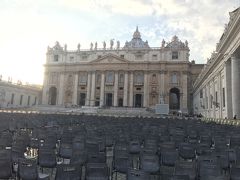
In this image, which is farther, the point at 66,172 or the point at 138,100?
the point at 138,100

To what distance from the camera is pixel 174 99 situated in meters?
77.8

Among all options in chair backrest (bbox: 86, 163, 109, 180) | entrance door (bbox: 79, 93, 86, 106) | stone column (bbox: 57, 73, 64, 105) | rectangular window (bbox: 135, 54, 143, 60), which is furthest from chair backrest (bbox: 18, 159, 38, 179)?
stone column (bbox: 57, 73, 64, 105)

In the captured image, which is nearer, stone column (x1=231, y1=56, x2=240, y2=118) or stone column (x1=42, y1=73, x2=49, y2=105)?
stone column (x1=231, y1=56, x2=240, y2=118)

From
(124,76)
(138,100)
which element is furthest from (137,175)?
(124,76)

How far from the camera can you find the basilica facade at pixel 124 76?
7294cm

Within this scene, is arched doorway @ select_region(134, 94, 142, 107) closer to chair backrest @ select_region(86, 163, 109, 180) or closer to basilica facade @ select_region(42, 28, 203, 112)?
basilica facade @ select_region(42, 28, 203, 112)

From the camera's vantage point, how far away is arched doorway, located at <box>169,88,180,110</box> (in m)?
74.1

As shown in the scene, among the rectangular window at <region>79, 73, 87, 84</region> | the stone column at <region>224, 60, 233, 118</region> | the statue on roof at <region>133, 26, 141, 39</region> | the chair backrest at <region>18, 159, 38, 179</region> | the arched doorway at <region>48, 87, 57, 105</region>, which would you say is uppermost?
the statue on roof at <region>133, 26, 141, 39</region>

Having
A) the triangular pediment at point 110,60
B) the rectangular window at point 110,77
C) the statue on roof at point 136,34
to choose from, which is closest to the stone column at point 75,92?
the triangular pediment at point 110,60

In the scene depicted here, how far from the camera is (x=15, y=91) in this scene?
72.8m

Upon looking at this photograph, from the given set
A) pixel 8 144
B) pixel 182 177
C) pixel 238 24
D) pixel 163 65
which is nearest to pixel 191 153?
pixel 182 177

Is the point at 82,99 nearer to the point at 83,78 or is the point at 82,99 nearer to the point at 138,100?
the point at 83,78

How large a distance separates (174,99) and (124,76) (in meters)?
16.3

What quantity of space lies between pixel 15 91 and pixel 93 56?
79.7ft
